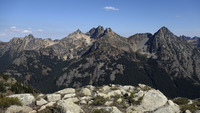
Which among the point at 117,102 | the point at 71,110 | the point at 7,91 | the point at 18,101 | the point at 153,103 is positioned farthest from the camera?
the point at 7,91

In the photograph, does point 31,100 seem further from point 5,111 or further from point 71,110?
point 71,110

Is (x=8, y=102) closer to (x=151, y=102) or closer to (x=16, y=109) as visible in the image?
(x=16, y=109)

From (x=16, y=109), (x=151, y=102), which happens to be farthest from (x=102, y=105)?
(x=16, y=109)

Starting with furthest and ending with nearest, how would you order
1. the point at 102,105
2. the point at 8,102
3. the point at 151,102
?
1. the point at 102,105
2. the point at 151,102
3. the point at 8,102

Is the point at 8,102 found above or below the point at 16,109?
above

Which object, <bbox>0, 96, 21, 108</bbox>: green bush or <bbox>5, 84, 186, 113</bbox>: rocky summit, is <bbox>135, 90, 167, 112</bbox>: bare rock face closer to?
<bbox>5, 84, 186, 113</bbox>: rocky summit

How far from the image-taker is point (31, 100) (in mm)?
28375

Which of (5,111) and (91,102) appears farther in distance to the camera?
(91,102)

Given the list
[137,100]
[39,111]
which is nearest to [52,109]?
[39,111]

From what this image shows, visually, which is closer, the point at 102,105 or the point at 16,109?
the point at 16,109

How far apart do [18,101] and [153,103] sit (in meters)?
24.1

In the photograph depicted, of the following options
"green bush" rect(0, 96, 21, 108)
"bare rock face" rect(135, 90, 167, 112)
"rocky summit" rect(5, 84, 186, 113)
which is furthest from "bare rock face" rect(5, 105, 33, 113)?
"bare rock face" rect(135, 90, 167, 112)

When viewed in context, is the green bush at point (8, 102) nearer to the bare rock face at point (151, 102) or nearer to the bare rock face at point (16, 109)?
the bare rock face at point (16, 109)

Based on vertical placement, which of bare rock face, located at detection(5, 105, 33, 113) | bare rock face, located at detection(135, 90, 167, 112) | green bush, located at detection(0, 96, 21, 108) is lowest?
bare rock face, located at detection(135, 90, 167, 112)
